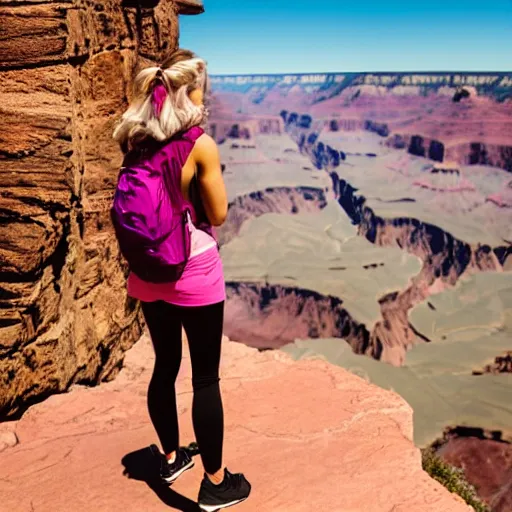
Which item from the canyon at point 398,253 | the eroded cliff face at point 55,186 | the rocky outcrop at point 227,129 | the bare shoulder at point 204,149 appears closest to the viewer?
the bare shoulder at point 204,149

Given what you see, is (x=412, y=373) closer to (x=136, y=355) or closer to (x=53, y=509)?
(x=136, y=355)

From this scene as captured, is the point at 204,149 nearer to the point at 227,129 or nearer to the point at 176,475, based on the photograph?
the point at 176,475

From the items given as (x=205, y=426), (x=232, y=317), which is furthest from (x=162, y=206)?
(x=232, y=317)

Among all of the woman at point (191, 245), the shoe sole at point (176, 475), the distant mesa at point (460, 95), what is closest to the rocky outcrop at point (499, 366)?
the shoe sole at point (176, 475)

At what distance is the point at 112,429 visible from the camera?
3.64m

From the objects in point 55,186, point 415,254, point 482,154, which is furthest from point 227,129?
point 55,186

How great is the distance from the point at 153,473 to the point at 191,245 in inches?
55.5

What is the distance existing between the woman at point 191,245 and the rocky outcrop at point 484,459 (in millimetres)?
18480

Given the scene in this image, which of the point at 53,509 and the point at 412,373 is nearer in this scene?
the point at 53,509

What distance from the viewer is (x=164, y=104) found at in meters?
2.13

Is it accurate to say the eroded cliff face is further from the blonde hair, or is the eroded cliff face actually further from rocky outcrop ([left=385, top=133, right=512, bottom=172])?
rocky outcrop ([left=385, top=133, right=512, bottom=172])

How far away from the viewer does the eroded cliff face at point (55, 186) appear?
147 inches

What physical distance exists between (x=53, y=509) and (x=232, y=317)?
141ft

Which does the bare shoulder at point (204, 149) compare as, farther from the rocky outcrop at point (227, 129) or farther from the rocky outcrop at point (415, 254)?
the rocky outcrop at point (227, 129)
